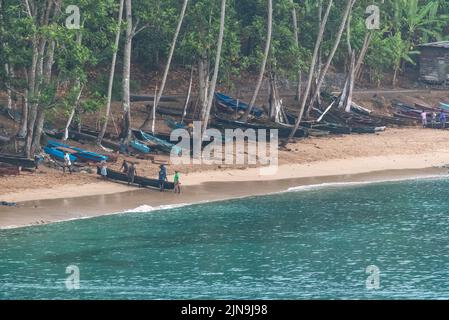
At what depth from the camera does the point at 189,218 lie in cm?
5050

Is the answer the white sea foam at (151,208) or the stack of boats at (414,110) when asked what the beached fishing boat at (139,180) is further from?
the stack of boats at (414,110)

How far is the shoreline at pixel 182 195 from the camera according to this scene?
4866 centimetres

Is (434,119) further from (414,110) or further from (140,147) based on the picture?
(140,147)

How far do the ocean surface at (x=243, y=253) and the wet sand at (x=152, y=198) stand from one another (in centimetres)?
75

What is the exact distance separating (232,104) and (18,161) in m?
19.2

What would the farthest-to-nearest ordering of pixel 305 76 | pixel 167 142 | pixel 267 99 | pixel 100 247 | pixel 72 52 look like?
pixel 305 76, pixel 267 99, pixel 167 142, pixel 72 52, pixel 100 247

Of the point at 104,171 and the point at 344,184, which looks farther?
the point at 344,184

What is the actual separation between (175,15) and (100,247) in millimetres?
22659

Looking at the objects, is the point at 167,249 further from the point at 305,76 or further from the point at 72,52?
the point at 305,76

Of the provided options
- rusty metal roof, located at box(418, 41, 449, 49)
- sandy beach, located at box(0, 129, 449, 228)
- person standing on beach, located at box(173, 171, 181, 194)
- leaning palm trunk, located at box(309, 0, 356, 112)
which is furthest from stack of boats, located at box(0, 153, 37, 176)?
rusty metal roof, located at box(418, 41, 449, 49)

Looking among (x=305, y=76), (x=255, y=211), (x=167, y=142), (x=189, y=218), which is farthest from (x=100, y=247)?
(x=305, y=76)

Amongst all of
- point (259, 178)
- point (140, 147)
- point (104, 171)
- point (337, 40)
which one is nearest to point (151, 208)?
point (104, 171)

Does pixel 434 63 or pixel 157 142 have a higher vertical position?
pixel 434 63

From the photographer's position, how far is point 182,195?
5391 centimetres
